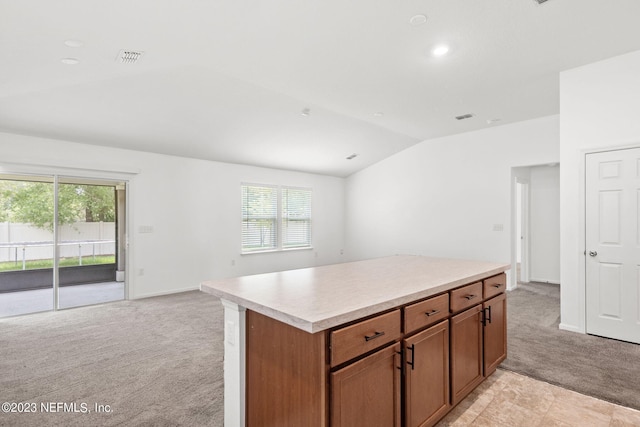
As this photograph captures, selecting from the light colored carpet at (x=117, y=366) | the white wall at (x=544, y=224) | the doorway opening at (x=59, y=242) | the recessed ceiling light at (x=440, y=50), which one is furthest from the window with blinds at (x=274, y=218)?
the white wall at (x=544, y=224)

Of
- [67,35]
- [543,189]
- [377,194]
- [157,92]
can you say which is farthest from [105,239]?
[543,189]

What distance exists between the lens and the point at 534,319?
4.23 metres

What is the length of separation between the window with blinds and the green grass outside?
2460mm

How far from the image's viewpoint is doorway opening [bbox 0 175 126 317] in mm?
4625

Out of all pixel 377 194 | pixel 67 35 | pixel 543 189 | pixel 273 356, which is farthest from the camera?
pixel 377 194

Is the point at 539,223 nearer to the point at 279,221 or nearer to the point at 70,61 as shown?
the point at 279,221

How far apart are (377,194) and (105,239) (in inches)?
226

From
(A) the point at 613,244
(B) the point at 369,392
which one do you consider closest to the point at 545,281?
(A) the point at 613,244

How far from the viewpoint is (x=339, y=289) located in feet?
6.05

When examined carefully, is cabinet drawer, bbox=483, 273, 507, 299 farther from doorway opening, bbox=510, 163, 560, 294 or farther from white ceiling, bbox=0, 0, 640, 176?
doorway opening, bbox=510, 163, 560, 294

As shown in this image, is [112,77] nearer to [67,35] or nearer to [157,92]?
[157,92]

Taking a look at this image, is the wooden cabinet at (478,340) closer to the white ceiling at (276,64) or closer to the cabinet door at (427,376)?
the cabinet door at (427,376)

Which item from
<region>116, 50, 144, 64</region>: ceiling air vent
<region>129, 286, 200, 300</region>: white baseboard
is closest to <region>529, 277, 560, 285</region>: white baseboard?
<region>129, 286, 200, 300</region>: white baseboard

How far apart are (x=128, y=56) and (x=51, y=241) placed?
3.34 m
